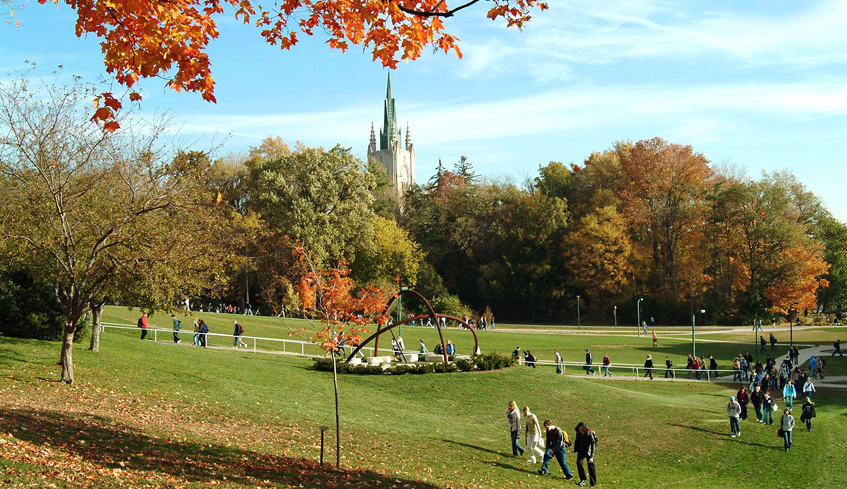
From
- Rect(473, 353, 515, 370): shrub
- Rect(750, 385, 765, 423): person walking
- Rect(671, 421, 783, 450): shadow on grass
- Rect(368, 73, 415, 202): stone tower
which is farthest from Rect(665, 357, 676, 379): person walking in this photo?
Rect(368, 73, 415, 202): stone tower

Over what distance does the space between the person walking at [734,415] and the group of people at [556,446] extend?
806 cm

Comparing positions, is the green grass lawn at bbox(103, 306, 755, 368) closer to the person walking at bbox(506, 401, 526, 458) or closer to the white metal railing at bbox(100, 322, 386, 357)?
the white metal railing at bbox(100, 322, 386, 357)

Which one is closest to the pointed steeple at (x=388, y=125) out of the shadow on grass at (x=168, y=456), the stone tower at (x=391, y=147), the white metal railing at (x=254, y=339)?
the stone tower at (x=391, y=147)

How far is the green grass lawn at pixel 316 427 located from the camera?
11805 millimetres

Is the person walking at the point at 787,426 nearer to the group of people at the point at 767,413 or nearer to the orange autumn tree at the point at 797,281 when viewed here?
the group of people at the point at 767,413

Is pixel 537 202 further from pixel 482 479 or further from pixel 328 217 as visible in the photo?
pixel 482 479

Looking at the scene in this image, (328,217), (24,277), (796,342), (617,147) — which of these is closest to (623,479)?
(24,277)

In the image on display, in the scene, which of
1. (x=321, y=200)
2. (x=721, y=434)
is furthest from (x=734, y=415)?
(x=321, y=200)

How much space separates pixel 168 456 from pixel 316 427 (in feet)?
21.9

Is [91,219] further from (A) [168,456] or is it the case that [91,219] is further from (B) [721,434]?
(B) [721,434]

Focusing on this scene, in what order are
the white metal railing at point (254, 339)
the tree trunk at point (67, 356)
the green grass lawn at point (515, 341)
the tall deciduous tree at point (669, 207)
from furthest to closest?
the tall deciduous tree at point (669, 207) → the green grass lawn at point (515, 341) → the white metal railing at point (254, 339) → the tree trunk at point (67, 356)

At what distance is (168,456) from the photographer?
1213 centimetres

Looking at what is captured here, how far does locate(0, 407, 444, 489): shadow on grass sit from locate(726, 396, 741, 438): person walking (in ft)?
45.3

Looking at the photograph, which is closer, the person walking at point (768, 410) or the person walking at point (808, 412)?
the person walking at point (808, 412)
